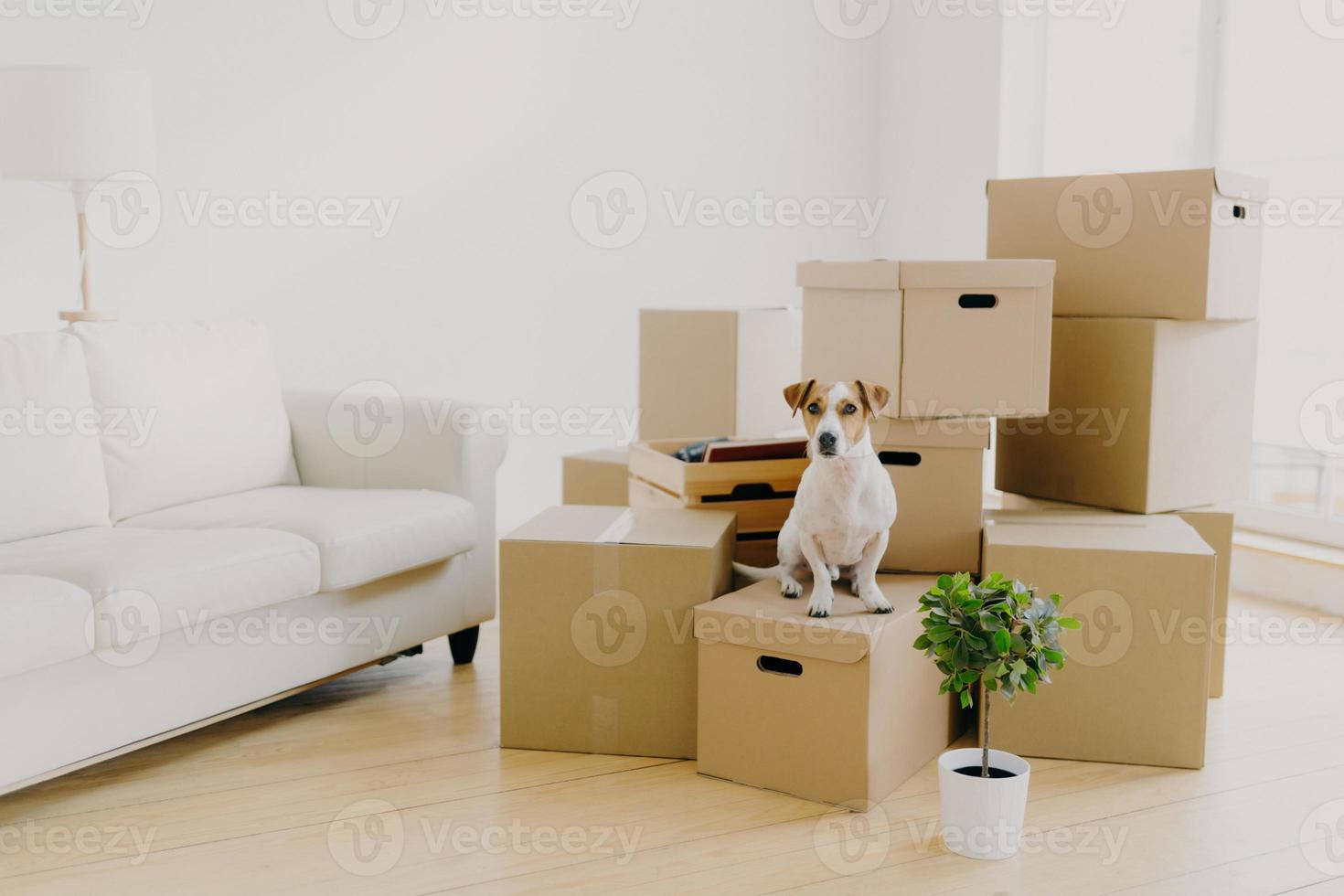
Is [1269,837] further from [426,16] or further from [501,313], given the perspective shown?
[426,16]

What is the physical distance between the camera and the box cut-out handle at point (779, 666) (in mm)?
2168

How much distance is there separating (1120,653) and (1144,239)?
0.95 m

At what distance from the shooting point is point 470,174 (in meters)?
4.10

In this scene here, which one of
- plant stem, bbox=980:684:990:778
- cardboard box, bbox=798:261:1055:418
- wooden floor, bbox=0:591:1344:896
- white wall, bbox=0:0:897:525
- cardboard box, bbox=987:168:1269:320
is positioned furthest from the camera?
white wall, bbox=0:0:897:525

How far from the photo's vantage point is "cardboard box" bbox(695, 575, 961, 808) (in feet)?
6.88

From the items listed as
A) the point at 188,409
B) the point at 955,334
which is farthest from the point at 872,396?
the point at 188,409

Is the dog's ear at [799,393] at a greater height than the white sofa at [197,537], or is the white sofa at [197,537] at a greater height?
the dog's ear at [799,393]

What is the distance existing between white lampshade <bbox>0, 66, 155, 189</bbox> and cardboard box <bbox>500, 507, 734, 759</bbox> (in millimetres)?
1511

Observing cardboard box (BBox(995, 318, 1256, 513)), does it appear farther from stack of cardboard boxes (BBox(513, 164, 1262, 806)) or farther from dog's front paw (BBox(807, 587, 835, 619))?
dog's front paw (BBox(807, 587, 835, 619))

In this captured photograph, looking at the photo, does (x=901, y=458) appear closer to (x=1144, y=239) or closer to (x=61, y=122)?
(x=1144, y=239)

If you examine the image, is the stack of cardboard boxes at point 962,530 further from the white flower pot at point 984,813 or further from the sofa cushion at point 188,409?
the sofa cushion at point 188,409

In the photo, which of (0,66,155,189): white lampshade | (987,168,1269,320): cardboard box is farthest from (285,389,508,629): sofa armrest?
(987,168,1269,320): cardboard box

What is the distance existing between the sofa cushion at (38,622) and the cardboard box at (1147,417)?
6.76 feet

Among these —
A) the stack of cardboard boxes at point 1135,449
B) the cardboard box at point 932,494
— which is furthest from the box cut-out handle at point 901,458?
the stack of cardboard boxes at point 1135,449
